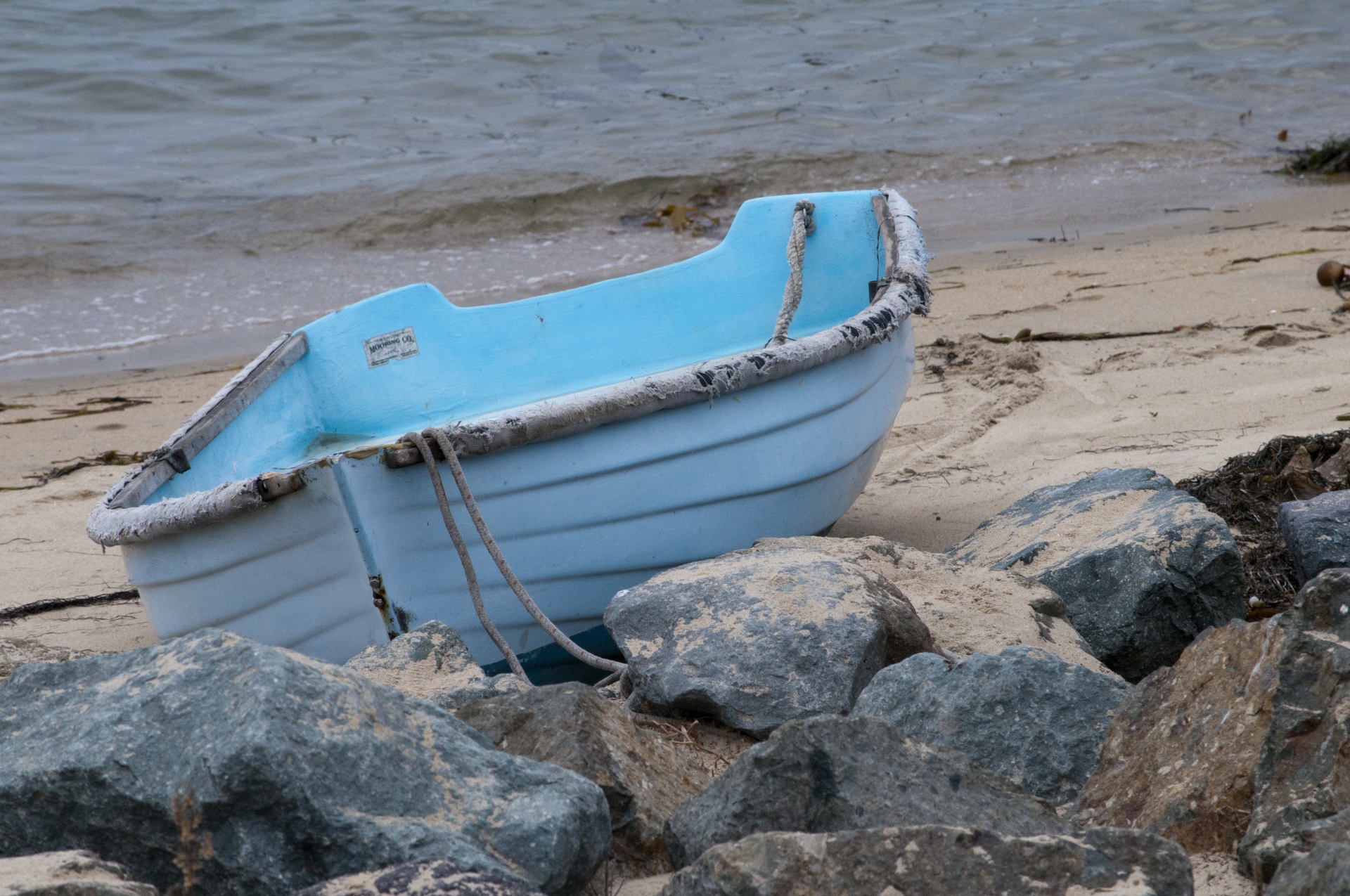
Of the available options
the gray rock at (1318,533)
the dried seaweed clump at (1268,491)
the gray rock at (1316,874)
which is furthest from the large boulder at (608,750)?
the dried seaweed clump at (1268,491)

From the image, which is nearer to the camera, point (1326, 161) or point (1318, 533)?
point (1318, 533)

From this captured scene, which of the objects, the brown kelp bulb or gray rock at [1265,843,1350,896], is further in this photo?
the brown kelp bulb

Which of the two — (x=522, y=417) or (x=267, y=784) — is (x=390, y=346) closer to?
(x=522, y=417)

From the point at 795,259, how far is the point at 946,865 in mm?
3607

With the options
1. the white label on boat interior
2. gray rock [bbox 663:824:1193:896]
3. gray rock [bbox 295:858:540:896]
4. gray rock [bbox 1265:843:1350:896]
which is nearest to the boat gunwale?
the white label on boat interior

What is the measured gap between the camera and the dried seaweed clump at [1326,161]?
9336 millimetres

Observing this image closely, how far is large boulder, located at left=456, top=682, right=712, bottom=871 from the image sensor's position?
6.26 feet

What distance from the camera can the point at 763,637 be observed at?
95.0 inches

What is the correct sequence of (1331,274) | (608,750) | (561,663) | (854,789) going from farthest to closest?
(1331,274) → (561,663) → (608,750) → (854,789)

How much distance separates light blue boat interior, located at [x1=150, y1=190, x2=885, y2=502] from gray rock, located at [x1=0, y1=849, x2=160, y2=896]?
8.64 ft

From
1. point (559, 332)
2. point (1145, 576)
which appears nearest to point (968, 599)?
point (1145, 576)

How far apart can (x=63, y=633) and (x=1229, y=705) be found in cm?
333

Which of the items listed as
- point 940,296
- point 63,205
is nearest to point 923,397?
point 940,296

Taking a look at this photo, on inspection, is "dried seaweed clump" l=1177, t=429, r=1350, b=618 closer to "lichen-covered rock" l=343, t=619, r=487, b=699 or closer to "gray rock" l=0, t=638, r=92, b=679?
"lichen-covered rock" l=343, t=619, r=487, b=699
